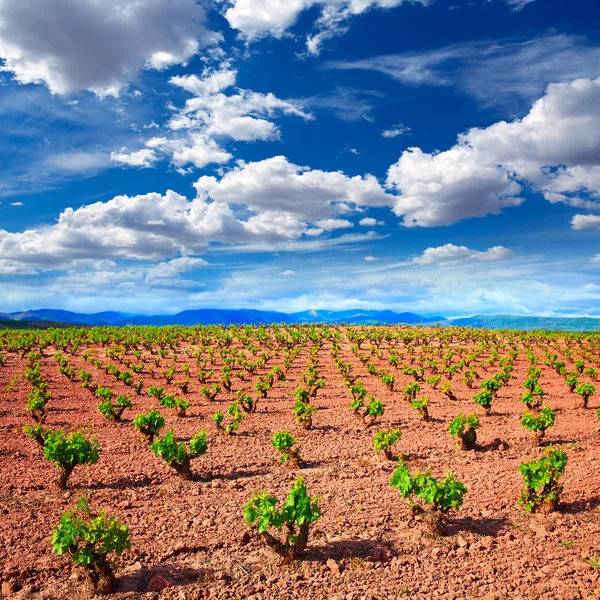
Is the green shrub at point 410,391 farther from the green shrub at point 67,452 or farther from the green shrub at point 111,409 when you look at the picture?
the green shrub at point 67,452

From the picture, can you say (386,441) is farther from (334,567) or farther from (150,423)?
(150,423)

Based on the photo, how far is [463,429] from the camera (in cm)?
1633

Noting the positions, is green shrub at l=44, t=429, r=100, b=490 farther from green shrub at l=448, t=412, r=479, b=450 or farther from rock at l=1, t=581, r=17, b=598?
green shrub at l=448, t=412, r=479, b=450

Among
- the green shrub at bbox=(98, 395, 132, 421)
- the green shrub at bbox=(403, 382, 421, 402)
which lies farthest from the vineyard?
the green shrub at bbox=(403, 382, 421, 402)

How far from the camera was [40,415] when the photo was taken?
21984 millimetres

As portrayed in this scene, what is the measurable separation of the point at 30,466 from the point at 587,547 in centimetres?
1692

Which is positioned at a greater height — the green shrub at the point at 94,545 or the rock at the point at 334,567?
the green shrub at the point at 94,545

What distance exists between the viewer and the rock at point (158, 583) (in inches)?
340

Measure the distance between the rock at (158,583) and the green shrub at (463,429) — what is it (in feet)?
37.1

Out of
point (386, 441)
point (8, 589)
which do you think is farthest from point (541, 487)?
point (8, 589)

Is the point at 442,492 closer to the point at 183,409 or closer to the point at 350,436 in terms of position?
the point at 350,436

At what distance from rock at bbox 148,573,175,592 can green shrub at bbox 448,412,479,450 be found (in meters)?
11.3

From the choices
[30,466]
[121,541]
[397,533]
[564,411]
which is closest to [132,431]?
[30,466]

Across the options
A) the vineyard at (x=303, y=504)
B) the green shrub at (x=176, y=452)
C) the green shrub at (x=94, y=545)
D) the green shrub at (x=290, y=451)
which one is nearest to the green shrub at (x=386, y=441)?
the vineyard at (x=303, y=504)
